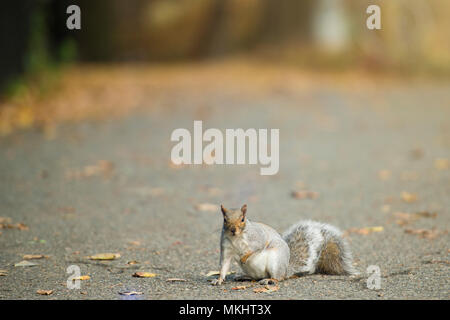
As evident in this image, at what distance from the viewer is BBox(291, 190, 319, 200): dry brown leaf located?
837 cm

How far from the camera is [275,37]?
20797 mm

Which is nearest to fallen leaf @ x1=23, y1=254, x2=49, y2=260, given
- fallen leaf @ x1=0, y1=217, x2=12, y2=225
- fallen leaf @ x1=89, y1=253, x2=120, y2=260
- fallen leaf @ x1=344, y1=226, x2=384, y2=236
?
fallen leaf @ x1=89, y1=253, x2=120, y2=260

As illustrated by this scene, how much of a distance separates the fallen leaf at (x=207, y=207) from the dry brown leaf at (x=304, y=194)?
112 centimetres

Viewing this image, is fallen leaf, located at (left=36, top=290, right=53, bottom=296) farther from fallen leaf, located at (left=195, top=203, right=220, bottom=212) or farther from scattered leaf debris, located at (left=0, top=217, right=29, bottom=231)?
fallen leaf, located at (left=195, top=203, right=220, bottom=212)

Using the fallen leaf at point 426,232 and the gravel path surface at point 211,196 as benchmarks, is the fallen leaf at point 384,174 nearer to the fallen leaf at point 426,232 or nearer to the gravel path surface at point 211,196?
the gravel path surface at point 211,196

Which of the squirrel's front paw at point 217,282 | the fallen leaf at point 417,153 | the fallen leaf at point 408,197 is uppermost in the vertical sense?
the fallen leaf at point 417,153

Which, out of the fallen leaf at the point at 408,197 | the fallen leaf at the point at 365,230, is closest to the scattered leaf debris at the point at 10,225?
the fallen leaf at the point at 365,230

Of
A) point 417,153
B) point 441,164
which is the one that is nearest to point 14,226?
point 441,164

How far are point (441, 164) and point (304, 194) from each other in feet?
9.29

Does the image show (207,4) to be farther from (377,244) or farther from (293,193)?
(377,244)

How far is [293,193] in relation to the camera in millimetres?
8539

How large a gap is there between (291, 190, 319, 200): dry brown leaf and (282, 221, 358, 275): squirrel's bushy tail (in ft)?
10.3

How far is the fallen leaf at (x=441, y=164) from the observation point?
9.98 metres
